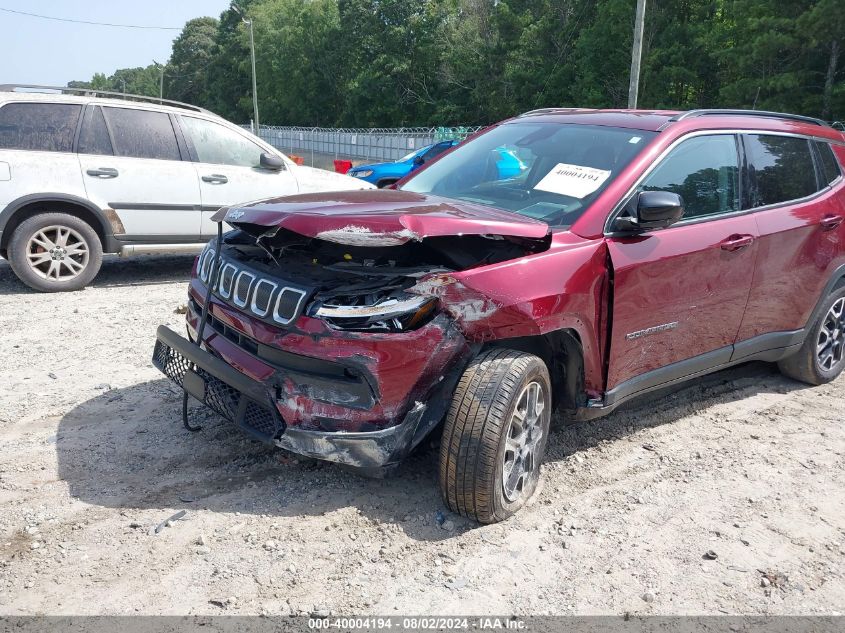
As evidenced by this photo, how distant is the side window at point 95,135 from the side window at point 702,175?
5343mm

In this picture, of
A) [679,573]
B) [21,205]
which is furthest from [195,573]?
[21,205]

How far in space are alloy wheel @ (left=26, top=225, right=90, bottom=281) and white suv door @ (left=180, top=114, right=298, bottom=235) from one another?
3.85 ft

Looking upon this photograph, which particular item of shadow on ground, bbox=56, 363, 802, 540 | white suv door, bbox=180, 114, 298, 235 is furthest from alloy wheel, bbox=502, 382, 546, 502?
white suv door, bbox=180, 114, 298, 235

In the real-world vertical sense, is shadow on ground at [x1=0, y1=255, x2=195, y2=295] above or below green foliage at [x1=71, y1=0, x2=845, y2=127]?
below

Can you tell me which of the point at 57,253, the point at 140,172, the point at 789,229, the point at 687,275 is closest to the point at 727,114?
the point at 789,229

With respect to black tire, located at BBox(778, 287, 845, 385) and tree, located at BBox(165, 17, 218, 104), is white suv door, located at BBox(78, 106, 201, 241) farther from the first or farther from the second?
tree, located at BBox(165, 17, 218, 104)

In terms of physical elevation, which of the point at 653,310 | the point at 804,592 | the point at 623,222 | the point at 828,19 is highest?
the point at 828,19

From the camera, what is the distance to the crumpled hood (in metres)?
2.93

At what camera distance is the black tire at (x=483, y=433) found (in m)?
3.03

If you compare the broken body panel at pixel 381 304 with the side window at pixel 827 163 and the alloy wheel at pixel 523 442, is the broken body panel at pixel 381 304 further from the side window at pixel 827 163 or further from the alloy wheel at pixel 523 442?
the side window at pixel 827 163

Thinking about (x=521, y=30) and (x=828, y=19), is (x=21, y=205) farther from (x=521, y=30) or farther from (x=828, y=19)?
(x=521, y=30)

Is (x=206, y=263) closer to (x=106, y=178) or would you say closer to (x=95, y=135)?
(x=106, y=178)

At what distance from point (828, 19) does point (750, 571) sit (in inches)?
1049

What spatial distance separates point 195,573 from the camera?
111 inches
